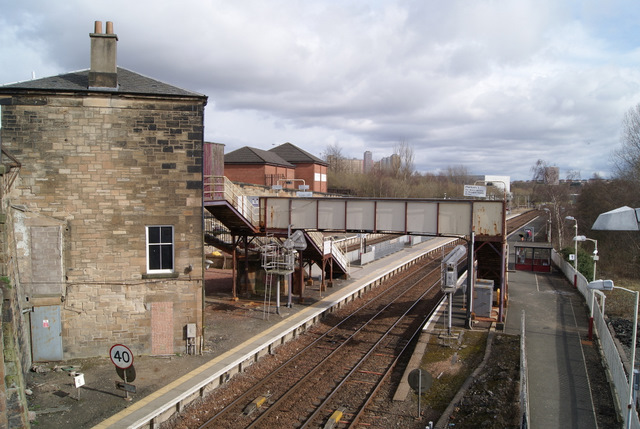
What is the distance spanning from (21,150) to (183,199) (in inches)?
188

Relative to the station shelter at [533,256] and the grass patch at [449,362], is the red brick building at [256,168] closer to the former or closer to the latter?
the station shelter at [533,256]

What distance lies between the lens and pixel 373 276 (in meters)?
29.6

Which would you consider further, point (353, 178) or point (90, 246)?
point (353, 178)

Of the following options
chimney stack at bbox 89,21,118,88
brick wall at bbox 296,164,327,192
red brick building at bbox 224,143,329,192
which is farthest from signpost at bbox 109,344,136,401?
brick wall at bbox 296,164,327,192

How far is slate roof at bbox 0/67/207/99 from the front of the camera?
44.0 feet

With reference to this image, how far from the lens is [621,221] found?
5.74m

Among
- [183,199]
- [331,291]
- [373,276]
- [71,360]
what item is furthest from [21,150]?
[373,276]

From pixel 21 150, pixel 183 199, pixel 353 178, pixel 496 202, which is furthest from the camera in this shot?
pixel 353 178

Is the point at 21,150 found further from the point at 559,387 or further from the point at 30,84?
the point at 559,387

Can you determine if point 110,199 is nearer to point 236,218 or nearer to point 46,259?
point 46,259

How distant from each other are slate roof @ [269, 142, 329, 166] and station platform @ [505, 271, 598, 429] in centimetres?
3129

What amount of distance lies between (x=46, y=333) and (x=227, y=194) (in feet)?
25.3

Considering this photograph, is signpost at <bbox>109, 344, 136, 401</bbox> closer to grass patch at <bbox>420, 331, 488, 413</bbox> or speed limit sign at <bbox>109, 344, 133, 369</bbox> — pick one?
speed limit sign at <bbox>109, 344, 133, 369</bbox>

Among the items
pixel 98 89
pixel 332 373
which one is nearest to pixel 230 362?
pixel 332 373
